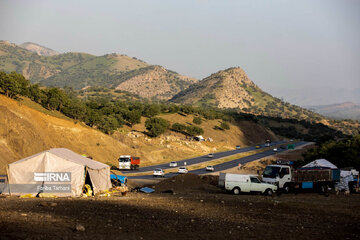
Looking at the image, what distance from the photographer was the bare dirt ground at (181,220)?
12.8m

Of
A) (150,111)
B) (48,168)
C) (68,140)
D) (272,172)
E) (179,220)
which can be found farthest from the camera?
(150,111)

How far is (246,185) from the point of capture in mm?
28656

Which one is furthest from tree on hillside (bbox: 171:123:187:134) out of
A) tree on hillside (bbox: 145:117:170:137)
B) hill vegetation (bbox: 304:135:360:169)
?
hill vegetation (bbox: 304:135:360:169)

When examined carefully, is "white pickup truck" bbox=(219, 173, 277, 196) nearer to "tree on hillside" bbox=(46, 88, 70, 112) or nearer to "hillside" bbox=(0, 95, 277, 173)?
"hillside" bbox=(0, 95, 277, 173)

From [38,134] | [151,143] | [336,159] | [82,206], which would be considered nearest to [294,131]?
[151,143]

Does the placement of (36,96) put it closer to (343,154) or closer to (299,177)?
(299,177)

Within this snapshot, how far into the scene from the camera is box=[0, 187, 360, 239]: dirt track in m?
12.8

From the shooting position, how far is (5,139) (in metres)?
51.4

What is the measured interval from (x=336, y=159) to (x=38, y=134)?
49.7m

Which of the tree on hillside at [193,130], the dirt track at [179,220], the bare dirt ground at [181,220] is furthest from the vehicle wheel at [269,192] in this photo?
the tree on hillside at [193,130]

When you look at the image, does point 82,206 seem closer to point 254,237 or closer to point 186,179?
point 254,237

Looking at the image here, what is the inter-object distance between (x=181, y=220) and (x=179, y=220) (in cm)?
10

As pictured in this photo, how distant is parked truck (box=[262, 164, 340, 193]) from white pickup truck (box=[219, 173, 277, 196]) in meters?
1.45

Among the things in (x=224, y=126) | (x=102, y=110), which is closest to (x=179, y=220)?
(x=102, y=110)
